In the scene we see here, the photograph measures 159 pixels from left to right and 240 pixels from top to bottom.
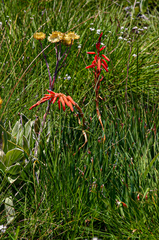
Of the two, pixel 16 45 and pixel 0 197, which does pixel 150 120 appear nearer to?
pixel 0 197

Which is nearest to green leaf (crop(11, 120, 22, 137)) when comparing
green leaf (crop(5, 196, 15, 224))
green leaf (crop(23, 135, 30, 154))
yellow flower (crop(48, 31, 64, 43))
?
green leaf (crop(23, 135, 30, 154))

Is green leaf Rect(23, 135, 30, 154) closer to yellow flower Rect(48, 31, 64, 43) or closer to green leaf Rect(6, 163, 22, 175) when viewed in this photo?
green leaf Rect(6, 163, 22, 175)

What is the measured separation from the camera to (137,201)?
1264 millimetres

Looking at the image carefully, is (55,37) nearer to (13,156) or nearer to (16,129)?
(16,129)

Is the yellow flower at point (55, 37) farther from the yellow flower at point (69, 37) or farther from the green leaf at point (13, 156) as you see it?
the green leaf at point (13, 156)

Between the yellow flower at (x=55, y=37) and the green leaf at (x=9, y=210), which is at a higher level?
the yellow flower at (x=55, y=37)

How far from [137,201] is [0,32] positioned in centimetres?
209

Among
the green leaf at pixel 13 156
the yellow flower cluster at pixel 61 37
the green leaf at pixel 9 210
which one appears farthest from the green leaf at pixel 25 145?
the yellow flower cluster at pixel 61 37

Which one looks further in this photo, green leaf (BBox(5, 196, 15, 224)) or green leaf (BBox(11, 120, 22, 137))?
green leaf (BBox(11, 120, 22, 137))

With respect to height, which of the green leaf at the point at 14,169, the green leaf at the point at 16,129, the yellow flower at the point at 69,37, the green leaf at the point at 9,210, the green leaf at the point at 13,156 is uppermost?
the yellow flower at the point at 69,37

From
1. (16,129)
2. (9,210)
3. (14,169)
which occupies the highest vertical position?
(16,129)

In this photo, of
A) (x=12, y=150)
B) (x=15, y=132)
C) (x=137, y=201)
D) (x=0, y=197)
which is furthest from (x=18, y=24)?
(x=137, y=201)

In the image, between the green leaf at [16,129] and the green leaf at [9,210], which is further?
the green leaf at [16,129]

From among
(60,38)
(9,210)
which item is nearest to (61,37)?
(60,38)
